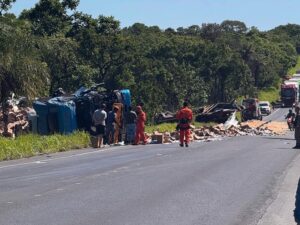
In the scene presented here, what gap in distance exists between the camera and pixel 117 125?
107 feet

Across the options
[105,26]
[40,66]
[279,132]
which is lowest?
[279,132]

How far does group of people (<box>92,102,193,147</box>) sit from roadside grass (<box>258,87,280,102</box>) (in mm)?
83113

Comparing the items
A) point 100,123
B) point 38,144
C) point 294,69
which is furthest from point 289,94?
point 294,69

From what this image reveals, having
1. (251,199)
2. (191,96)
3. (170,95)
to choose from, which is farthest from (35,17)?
(251,199)

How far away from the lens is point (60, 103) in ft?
109

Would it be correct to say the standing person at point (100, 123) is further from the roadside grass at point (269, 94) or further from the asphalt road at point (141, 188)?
the roadside grass at point (269, 94)

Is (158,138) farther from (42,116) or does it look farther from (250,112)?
(250,112)

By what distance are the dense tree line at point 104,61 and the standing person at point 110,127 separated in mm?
4349

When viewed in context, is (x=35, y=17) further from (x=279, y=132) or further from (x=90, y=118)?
(x=90, y=118)

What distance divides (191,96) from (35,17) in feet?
76.0

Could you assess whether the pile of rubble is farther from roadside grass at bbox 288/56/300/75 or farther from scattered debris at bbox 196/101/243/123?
roadside grass at bbox 288/56/300/75

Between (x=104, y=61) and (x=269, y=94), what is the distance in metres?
67.6

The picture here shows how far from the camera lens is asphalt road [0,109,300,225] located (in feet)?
38.6

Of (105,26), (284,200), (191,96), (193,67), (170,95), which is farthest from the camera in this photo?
(193,67)
